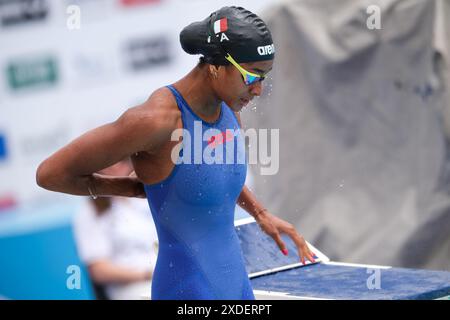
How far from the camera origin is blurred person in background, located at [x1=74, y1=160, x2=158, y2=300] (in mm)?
5566

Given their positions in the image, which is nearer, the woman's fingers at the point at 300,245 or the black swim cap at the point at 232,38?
the black swim cap at the point at 232,38

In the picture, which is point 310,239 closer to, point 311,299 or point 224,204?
point 311,299

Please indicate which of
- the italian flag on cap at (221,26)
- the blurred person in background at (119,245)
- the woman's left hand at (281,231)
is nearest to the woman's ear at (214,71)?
the italian flag on cap at (221,26)

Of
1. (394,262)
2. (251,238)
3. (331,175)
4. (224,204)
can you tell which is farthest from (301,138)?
(224,204)

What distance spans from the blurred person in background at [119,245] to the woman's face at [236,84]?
2010 mm

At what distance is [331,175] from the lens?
20.7ft

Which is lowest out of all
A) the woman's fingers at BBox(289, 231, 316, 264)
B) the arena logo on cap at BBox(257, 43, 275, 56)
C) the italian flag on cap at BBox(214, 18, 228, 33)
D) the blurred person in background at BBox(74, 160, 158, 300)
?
the blurred person in background at BBox(74, 160, 158, 300)

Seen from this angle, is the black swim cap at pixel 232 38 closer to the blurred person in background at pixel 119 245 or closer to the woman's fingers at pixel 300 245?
the woman's fingers at pixel 300 245

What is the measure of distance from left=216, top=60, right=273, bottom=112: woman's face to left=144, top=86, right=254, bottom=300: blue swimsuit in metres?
0.13

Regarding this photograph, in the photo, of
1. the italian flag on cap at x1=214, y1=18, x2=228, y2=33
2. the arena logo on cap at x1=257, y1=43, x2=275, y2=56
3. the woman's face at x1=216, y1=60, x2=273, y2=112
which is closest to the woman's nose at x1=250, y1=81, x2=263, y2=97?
the woman's face at x1=216, y1=60, x2=273, y2=112

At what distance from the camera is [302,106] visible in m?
6.40

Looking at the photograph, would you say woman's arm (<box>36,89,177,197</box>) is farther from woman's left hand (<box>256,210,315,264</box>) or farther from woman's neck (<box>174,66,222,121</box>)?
woman's left hand (<box>256,210,315,264</box>)

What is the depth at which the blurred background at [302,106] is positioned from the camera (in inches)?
238

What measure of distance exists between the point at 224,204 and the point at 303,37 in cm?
282
